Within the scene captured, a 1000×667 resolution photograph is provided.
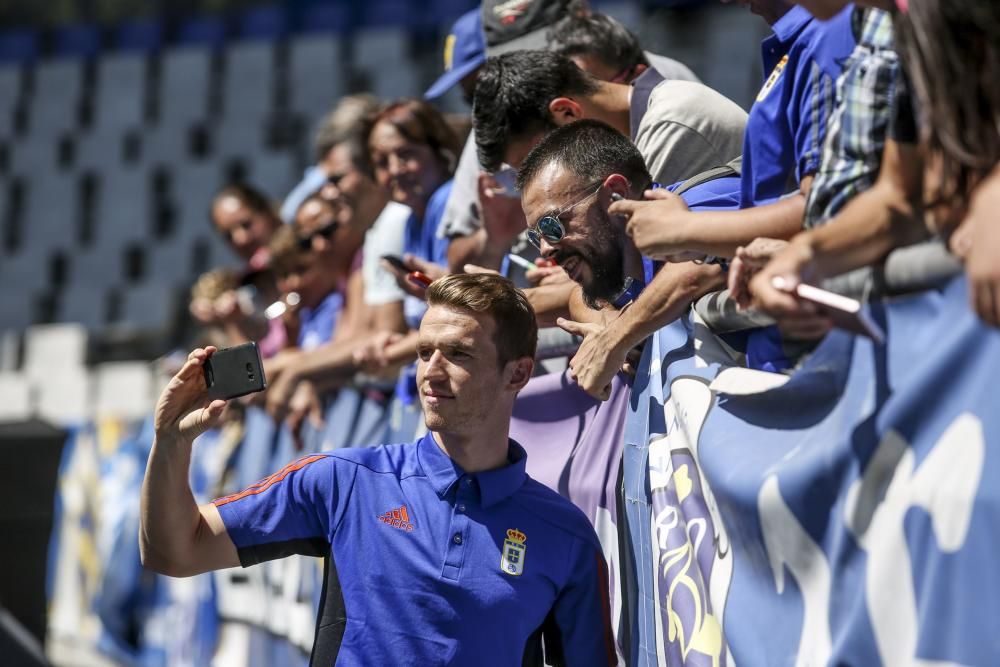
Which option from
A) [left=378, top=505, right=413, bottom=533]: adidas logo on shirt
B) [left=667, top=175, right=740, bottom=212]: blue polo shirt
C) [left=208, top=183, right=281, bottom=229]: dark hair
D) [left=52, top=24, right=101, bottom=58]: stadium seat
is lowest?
[left=208, top=183, right=281, bottom=229]: dark hair

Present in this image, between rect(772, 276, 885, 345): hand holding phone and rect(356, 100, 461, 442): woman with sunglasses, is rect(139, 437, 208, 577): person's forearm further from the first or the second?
rect(356, 100, 461, 442): woman with sunglasses

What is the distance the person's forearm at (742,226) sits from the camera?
224 cm

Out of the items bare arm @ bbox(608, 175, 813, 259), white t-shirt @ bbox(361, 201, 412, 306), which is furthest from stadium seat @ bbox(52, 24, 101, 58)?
bare arm @ bbox(608, 175, 813, 259)

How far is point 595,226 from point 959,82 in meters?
1.08

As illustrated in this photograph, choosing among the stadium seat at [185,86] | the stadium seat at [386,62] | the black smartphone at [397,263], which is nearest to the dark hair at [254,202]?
the black smartphone at [397,263]

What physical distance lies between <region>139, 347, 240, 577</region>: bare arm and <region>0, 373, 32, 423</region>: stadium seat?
8.05 meters

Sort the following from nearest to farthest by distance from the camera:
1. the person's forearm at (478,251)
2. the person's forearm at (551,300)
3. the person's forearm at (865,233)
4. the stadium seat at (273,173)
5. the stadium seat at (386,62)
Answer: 1. the person's forearm at (865,233)
2. the person's forearm at (551,300)
3. the person's forearm at (478,251)
4. the stadium seat at (386,62)
5. the stadium seat at (273,173)

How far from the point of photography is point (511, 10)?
13.9 ft

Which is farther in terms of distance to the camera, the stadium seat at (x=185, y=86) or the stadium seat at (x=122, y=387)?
the stadium seat at (x=185, y=86)

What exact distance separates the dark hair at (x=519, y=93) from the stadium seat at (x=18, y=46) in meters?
12.5

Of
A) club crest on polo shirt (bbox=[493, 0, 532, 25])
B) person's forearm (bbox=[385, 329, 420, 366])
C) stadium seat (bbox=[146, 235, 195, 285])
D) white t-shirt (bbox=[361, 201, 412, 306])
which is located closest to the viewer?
club crest on polo shirt (bbox=[493, 0, 532, 25])

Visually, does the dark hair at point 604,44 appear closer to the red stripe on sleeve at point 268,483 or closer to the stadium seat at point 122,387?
the red stripe on sleeve at point 268,483

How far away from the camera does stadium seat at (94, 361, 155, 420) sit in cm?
919

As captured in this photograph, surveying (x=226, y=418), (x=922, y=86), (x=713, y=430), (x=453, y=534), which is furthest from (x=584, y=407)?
(x=226, y=418)
